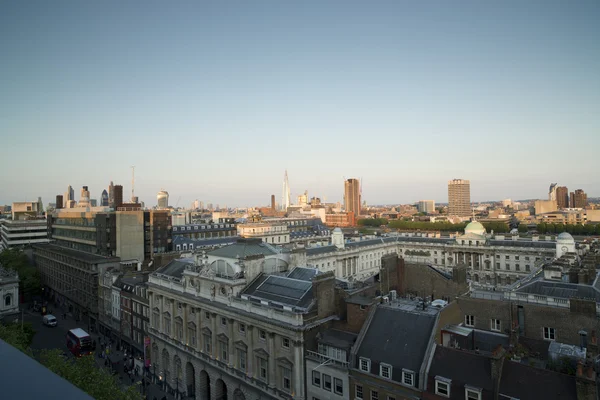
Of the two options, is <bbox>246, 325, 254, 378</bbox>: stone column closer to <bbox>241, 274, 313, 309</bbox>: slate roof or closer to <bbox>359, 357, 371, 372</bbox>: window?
<bbox>241, 274, 313, 309</bbox>: slate roof

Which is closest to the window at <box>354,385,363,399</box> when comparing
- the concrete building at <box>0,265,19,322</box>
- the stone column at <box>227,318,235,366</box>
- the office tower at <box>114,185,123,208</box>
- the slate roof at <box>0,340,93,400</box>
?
the stone column at <box>227,318,235,366</box>

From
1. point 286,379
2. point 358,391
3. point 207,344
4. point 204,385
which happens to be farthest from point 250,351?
point 358,391

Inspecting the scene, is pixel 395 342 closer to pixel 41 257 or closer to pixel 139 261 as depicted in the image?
Result: pixel 139 261

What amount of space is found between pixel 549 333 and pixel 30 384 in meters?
43.2

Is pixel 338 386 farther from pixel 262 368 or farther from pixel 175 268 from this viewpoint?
pixel 175 268

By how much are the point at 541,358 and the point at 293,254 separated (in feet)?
98.4

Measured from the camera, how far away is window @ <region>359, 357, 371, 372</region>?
31.8 metres

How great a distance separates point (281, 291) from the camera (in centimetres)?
4312

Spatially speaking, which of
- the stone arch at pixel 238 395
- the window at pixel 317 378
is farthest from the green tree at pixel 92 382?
the stone arch at pixel 238 395

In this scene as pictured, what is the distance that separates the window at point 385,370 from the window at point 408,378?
42.4 inches

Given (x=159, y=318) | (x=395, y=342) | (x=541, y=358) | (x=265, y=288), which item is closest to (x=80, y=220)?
(x=159, y=318)

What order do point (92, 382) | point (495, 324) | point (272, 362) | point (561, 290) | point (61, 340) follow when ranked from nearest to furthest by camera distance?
1. point (92, 382)
2. point (272, 362)
3. point (495, 324)
4. point (561, 290)
5. point (61, 340)

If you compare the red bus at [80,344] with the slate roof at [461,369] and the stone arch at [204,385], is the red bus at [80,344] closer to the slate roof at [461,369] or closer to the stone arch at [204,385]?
the stone arch at [204,385]

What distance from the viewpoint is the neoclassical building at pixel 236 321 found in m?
38.3
